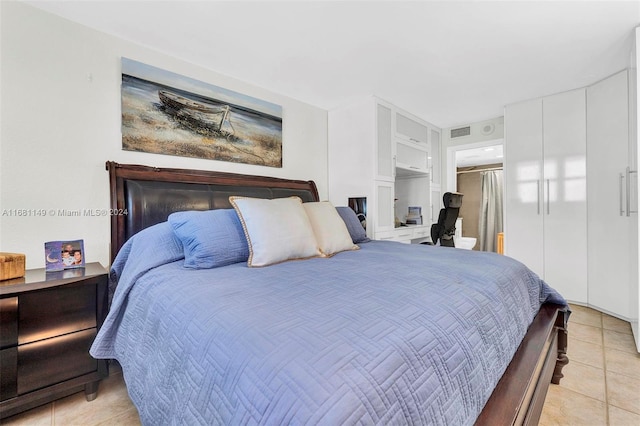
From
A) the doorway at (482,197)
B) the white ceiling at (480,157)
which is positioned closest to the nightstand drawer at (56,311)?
Answer: the white ceiling at (480,157)

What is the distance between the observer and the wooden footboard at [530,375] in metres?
0.88

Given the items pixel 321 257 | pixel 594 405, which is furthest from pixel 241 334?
pixel 594 405

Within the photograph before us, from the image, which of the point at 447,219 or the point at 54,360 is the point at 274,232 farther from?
the point at 447,219

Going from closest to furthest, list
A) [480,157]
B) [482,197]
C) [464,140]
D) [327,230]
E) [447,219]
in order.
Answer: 1. [327,230]
2. [447,219]
3. [464,140]
4. [480,157]
5. [482,197]

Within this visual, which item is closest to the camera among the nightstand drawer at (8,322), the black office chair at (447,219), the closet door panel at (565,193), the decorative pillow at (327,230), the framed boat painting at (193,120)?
the nightstand drawer at (8,322)

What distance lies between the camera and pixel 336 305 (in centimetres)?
93

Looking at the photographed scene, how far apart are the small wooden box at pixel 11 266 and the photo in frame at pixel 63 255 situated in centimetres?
12

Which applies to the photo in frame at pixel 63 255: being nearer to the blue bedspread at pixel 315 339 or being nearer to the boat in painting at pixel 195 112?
the blue bedspread at pixel 315 339

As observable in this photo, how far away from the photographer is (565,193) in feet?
10.3

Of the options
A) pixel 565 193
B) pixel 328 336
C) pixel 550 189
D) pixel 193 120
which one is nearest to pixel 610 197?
pixel 565 193

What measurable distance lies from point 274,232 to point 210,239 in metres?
0.34

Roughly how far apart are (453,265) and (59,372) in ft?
6.80

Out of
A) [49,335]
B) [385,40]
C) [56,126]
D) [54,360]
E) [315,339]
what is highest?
[385,40]

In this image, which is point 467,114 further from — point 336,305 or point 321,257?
point 336,305
